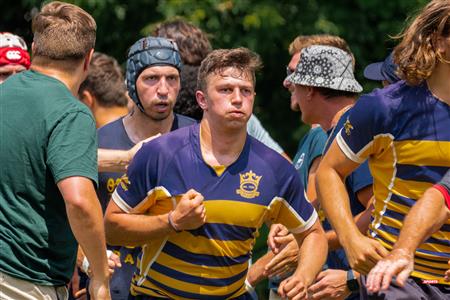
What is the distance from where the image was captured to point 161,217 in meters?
5.92

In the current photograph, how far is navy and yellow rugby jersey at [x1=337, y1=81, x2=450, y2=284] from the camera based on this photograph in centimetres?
541

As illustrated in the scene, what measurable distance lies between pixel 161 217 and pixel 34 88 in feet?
3.25

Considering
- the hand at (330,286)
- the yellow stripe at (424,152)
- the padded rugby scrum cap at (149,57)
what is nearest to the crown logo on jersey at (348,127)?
the yellow stripe at (424,152)

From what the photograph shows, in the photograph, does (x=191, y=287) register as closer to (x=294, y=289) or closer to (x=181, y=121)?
(x=294, y=289)

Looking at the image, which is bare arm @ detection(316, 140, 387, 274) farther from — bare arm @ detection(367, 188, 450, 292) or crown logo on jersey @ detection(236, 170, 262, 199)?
crown logo on jersey @ detection(236, 170, 262, 199)

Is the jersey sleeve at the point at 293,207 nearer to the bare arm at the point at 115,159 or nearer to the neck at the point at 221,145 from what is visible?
the neck at the point at 221,145

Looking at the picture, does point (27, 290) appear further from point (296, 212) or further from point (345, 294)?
point (345, 294)

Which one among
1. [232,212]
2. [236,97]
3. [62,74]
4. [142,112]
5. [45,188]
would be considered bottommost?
[232,212]

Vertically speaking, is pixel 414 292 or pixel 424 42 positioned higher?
pixel 424 42

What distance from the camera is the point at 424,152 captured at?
5.43 m

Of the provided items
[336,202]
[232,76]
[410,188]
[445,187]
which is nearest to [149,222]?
[232,76]

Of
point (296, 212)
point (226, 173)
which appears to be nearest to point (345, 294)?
point (296, 212)

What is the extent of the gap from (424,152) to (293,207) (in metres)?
0.92

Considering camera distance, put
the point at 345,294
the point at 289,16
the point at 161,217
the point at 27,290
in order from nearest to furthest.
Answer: the point at 27,290 → the point at 161,217 → the point at 345,294 → the point at 289,16
